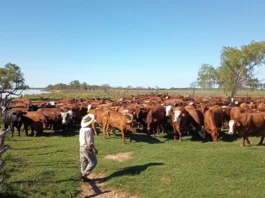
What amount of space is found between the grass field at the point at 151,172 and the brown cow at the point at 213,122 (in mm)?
1320

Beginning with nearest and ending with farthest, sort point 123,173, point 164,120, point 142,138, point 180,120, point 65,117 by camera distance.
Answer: point 123,173
point 180,120
point 142,138
point 164,120
point 65,117

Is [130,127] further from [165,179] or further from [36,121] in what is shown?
[36,121]

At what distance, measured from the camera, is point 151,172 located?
27.7 feet

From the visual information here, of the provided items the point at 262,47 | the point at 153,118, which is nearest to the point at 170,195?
the point at 153,118

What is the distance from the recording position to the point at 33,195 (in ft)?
24.1

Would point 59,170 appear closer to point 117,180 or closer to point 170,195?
point 117,180

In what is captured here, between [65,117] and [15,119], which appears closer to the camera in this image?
[15,119]

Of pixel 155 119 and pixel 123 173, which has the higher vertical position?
pixel 155 119

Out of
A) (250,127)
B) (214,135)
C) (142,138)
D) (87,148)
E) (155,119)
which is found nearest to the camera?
(87,148)

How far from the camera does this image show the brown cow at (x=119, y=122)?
1309 cm

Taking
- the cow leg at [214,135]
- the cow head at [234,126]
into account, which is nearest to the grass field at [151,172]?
the cow head at [234,126]

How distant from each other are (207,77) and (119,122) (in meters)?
48.7

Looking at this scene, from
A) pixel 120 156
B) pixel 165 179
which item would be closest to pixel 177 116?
pixel 120 156

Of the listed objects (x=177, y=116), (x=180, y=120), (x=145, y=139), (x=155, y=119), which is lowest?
(x=145, y=139)
